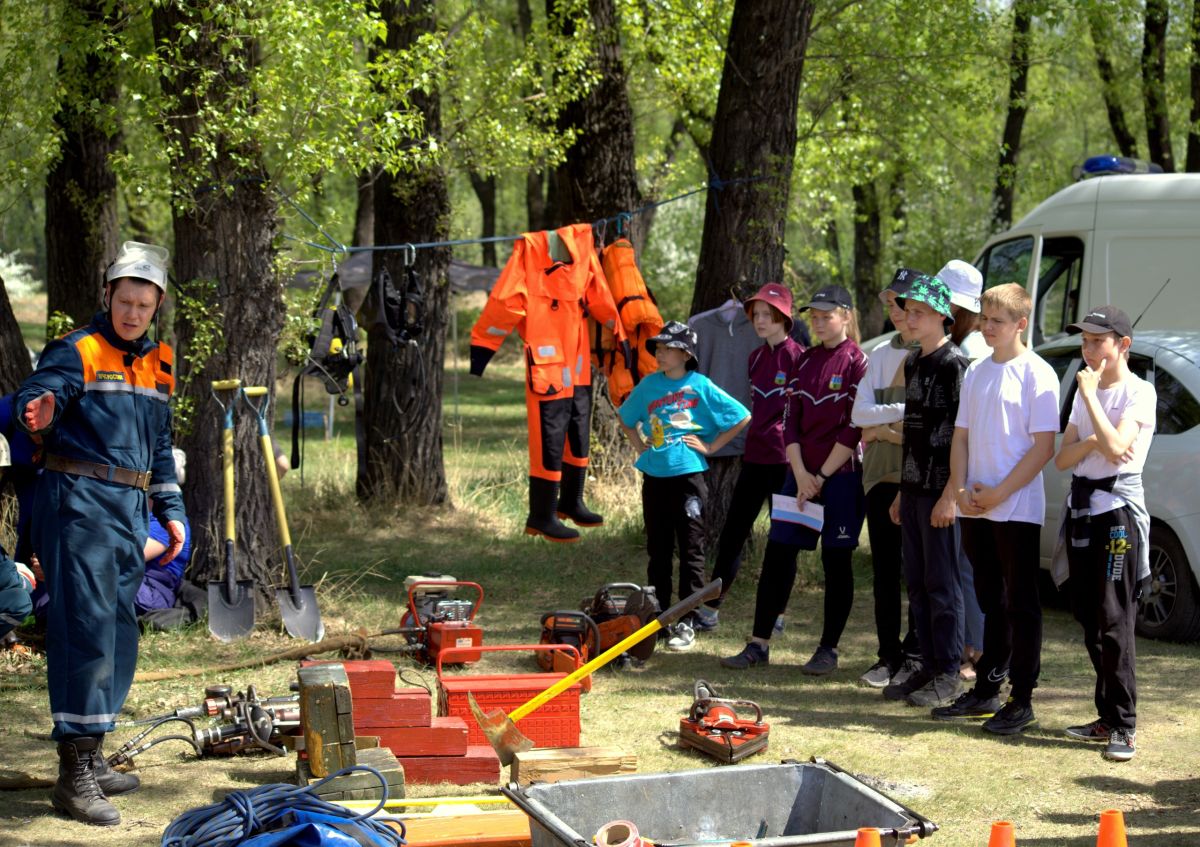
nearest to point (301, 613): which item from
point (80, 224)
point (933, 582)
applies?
point (933, 582)

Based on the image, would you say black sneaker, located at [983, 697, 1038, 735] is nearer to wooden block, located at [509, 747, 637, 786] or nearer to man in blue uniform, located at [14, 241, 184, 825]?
wooden block, located at [509, 747, 637, 786]

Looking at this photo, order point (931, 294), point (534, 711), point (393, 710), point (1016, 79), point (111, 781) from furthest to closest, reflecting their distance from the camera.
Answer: point (1016, 79)
point (931, 294)
point (534, 711)
point (393, 710)
point (111, 781)

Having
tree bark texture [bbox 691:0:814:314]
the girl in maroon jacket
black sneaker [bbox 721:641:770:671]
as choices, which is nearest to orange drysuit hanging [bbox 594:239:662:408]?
tree bark texture [bbox 691:0:814:314]

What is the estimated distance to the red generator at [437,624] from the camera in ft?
23.7

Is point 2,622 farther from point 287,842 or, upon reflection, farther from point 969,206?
point 969,206

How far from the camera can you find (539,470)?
26.9 ft

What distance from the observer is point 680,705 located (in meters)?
6.84

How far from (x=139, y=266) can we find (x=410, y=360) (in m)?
6.33

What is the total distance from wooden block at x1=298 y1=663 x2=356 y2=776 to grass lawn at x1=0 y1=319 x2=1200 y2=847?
0.53m

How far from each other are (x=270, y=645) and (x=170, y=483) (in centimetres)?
223

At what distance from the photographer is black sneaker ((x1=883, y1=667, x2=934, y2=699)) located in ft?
22.6

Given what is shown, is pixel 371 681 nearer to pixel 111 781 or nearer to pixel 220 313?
pixel 111 781

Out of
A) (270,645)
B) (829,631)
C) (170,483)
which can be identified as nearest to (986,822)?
(829,631)

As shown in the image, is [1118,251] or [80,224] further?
[80,224]
